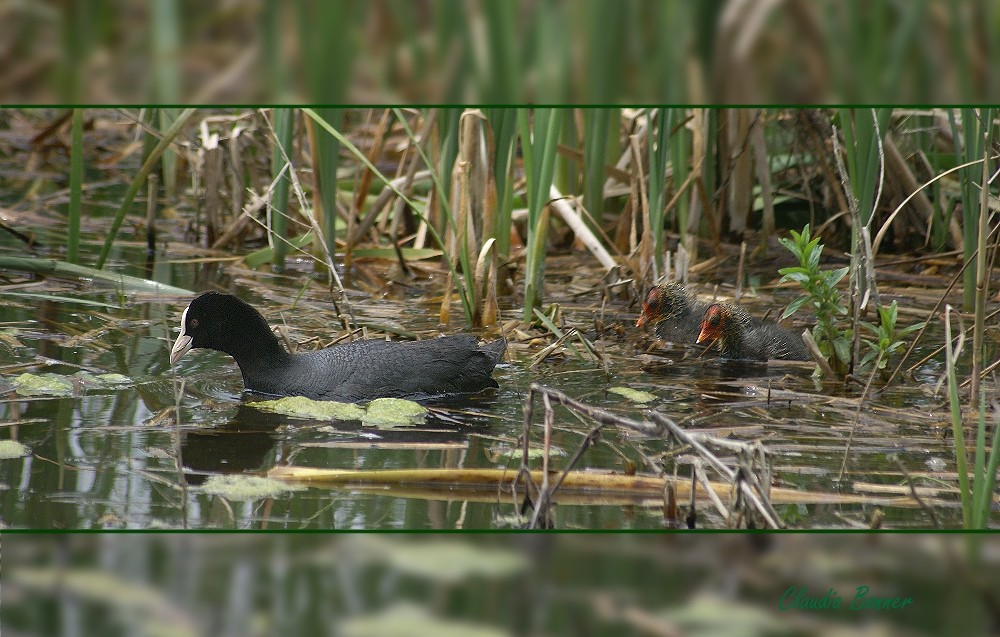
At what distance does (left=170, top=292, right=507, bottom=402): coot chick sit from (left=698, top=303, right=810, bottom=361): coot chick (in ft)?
3.39

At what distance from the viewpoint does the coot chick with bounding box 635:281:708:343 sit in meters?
4.67

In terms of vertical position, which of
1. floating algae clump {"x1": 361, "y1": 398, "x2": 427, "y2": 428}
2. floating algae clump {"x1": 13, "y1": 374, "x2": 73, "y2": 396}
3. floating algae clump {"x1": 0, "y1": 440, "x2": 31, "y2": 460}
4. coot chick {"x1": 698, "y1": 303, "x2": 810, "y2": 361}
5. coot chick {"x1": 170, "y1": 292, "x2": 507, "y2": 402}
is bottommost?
floating algae clump {"x1": 0, "y1": 440, "x2": 31, "y2": 460}

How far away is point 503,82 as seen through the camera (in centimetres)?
71

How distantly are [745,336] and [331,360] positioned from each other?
5.73ft

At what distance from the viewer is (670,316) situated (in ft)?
15.5

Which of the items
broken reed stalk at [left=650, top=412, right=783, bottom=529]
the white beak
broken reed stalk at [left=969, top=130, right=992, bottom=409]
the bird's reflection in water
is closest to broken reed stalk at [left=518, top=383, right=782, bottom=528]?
broken reed stalk at [left=650, top=412, right=783, bottom=529]

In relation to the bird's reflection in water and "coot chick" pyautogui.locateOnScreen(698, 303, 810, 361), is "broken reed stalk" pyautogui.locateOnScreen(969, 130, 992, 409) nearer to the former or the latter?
"coot chick" pyautogui.locateOnScreen(698, 303, 810, 361)

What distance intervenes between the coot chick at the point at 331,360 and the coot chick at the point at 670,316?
Result: 0.98 meters

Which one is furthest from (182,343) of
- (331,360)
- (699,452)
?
(699,452)

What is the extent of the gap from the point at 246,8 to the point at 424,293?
457cm

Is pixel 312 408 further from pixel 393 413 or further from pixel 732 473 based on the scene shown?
pixel 732 473

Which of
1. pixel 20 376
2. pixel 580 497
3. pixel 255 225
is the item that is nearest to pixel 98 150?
pixel 255 225

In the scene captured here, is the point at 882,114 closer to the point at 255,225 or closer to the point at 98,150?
the point at 255,225

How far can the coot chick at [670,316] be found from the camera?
4.67m
